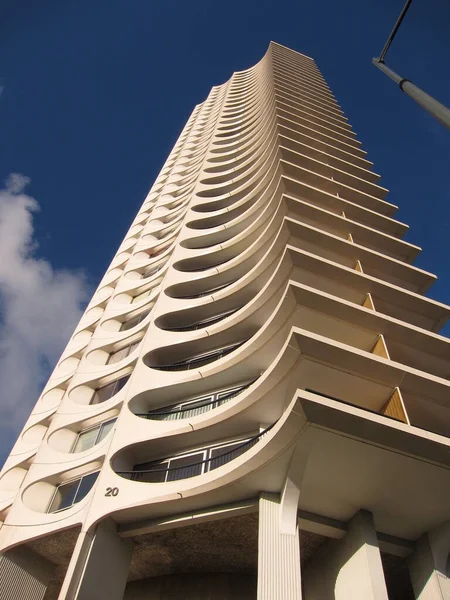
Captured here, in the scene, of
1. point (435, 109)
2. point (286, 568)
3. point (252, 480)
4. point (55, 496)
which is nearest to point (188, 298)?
point (55, 496)

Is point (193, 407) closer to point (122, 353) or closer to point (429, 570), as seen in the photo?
point (122, 353)

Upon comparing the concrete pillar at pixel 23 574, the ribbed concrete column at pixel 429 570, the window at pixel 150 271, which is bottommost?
the ribbed concrete column at pixel 429 570

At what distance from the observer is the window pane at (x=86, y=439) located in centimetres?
1989

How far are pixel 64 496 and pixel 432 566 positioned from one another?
12.2 metres

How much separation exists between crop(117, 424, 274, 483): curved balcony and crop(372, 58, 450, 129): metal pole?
10.2 m

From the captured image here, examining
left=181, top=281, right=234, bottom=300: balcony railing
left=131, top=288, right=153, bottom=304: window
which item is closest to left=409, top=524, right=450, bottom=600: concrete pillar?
left=181, top=281, right=234, bottom=300: balcony railing

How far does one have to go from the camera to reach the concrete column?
1171 centimetres

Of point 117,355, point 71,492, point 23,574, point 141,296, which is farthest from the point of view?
point 141,296

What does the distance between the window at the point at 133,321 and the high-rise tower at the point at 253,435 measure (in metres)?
0.11

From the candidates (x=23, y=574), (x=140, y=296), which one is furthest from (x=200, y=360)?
(x=23, y=574)

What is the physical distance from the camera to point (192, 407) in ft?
61.1

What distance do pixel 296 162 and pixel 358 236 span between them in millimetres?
7626

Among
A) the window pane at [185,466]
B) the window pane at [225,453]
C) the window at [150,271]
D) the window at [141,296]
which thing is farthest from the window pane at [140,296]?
the window pane at [225,453]

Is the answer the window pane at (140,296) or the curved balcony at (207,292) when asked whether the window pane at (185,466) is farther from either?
the window pane at (140,296)
